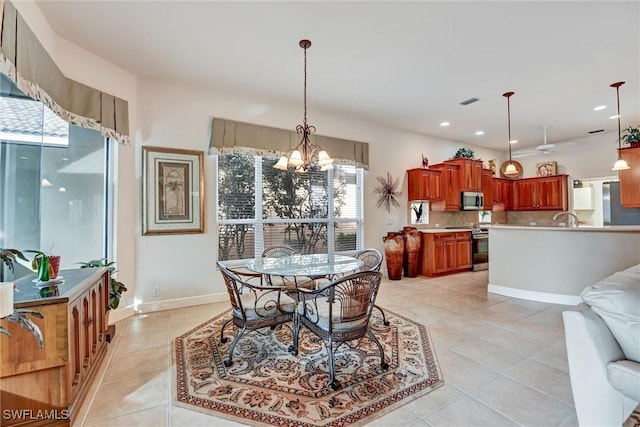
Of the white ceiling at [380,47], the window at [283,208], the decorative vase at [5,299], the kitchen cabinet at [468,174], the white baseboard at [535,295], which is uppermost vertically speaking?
the white ceiling at [380,47]

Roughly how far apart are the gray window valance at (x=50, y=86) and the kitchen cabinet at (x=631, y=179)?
7776 millimetres

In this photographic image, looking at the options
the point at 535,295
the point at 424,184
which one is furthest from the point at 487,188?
the point at 535,295

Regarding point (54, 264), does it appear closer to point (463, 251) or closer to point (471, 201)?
point (463, 251)

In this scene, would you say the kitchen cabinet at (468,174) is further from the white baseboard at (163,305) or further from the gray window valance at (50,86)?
the gray window valance at (50,86)

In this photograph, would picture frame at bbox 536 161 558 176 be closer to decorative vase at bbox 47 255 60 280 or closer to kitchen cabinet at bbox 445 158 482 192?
kitchen cabinet at bbox 445 158 482 192

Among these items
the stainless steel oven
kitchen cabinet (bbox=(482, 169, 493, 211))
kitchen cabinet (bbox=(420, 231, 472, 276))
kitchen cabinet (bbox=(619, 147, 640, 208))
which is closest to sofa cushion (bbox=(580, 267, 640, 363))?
kitchen cabinet (bbox=(420, 231, 472, 276))

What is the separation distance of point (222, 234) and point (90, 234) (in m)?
1.49

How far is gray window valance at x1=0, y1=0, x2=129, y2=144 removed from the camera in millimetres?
1870

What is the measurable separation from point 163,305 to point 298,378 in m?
2.38

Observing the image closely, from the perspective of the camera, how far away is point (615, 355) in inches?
56.2

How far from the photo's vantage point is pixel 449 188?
6160 millimetres

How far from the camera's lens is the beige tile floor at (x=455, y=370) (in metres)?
1.75

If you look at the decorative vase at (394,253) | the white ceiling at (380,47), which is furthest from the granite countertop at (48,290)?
the decorative vase at (394,253)

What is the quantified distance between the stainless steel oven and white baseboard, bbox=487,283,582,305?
1.77 meters
